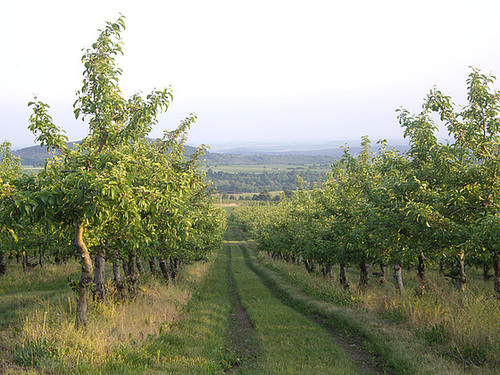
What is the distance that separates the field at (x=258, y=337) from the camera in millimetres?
7711

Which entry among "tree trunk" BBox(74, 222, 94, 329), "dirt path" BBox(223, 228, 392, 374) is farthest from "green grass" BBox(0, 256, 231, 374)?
"dirt path" BBox(223, 228, 392, 374)

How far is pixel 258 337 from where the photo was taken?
12.1 m

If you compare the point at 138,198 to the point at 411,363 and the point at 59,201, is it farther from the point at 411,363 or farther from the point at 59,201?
the point at 411,363

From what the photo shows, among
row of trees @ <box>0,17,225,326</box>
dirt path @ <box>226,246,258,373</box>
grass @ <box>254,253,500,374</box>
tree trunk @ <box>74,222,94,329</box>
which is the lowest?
dirt path @ <box>226,246,258,373</box>

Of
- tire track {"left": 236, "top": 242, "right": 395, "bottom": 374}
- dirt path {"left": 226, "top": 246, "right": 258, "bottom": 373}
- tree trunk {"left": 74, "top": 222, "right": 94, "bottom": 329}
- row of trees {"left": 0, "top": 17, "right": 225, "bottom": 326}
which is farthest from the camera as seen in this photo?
dirt path {"left": 226, "top": 246, "right": 258, "bottom": 373}

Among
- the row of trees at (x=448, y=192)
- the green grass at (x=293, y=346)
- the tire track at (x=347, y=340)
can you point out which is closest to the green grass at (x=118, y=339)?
the green grass at (x=293, y=346)

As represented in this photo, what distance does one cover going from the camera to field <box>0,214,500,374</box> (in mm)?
7711

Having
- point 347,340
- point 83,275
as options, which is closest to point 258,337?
point 347,340

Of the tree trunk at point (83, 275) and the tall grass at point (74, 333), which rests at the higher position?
the tree trunk at point (83, 275)

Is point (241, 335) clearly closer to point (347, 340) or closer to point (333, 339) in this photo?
point (333, 339)

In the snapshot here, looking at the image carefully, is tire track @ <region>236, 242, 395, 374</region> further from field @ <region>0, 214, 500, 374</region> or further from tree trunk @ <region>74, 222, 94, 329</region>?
tree trunk @ <region>74, 222, 94, 329</region>

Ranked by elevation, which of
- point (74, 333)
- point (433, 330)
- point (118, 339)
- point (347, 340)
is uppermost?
point (74, 333)

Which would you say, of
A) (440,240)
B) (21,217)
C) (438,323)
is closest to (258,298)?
(438,323)

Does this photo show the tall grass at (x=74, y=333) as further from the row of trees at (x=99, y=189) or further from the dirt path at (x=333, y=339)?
the dirt path at (x=333, y=339)
